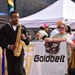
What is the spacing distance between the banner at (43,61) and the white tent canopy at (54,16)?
12.2ft

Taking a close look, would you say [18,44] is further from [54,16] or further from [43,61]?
[54,16]

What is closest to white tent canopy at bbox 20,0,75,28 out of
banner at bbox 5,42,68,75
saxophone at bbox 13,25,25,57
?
banner at bbox 5,42,68,75

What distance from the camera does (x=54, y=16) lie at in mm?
12461

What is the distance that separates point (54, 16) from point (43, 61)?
14.3ft

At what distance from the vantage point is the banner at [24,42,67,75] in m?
8.13

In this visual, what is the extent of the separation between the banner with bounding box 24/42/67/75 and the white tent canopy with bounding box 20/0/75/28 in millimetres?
3729

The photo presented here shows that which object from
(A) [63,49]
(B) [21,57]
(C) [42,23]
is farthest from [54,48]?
(C) [42,23]

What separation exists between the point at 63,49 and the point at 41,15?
527cm

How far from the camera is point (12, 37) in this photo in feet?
22.2

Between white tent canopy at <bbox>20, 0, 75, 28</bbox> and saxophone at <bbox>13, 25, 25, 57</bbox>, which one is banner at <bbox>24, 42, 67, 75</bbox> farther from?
white tent canopy at <bbox>20, 0, 75, 28</bbox>

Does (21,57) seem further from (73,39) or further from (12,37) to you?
(73,39)

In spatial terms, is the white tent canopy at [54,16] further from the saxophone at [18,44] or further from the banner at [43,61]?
the saxophone at [18,44]

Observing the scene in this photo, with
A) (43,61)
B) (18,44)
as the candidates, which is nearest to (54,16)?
(43,61)

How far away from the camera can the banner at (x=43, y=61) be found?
8.13 metres
